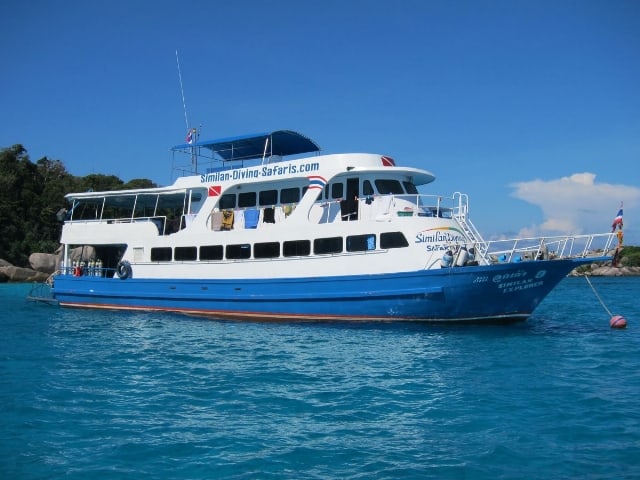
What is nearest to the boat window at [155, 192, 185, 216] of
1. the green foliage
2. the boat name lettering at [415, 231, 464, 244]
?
the boat name lettering at [415, 231, 464, 244]

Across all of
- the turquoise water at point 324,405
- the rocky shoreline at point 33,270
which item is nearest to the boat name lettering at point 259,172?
the turquoise water at point 324,405

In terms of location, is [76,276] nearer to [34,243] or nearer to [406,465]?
[406,465]

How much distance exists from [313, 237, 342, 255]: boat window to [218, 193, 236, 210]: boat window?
4.28 meters

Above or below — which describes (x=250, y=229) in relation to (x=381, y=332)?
above

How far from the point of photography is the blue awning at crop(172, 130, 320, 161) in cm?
1892

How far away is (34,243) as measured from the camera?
2000 inches

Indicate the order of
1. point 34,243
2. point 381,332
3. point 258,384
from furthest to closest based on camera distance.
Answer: point 34,243
point 381,332
point 258,384

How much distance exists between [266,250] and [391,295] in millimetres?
4579

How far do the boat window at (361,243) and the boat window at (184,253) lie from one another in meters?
5.97

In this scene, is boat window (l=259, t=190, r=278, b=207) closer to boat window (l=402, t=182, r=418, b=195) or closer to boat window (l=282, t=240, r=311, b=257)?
boat window (l=282, t=240, r=311, b=257)

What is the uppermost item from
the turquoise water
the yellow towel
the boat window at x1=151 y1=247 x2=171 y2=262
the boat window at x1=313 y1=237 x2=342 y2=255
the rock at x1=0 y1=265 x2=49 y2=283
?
the yellow towel

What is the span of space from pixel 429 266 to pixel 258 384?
721 centimetres

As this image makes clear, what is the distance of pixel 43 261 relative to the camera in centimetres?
4731

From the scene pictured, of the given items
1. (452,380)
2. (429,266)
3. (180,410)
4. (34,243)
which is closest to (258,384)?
(180,410)
